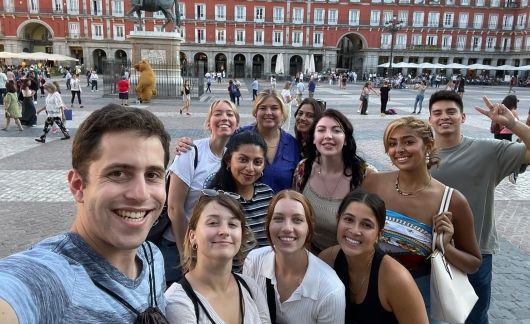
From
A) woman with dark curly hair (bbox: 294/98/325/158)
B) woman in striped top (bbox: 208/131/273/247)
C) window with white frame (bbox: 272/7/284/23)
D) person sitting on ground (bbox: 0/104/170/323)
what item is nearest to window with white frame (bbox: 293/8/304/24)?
window with white frame (bbox: 272/7/284/23)

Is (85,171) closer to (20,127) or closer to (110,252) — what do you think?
(110,252)

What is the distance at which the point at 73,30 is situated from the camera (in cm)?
5459

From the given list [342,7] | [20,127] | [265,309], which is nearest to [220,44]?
[342,7]

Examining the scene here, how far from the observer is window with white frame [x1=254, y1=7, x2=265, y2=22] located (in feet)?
187

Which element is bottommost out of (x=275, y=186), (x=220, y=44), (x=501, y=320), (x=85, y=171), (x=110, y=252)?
(x=501, y=320)

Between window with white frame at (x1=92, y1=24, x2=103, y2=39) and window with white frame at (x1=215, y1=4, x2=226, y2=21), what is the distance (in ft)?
52.3

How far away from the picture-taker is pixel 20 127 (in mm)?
13078

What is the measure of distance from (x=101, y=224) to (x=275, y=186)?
6.62 feet

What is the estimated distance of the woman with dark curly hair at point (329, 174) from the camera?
2.65 m

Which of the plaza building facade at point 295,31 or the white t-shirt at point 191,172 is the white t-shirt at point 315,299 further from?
the plaza building facade at point 295,31

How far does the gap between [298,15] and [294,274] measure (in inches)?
2340

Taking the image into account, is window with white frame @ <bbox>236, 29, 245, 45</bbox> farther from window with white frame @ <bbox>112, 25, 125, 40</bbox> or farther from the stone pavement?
the stone pavement

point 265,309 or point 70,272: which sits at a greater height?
point 70,272

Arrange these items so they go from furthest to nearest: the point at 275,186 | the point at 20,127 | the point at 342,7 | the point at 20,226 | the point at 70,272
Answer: the point at 342,7, the point at 20,127, the point at 20,226, the point at 275,186, the point at 70,272
